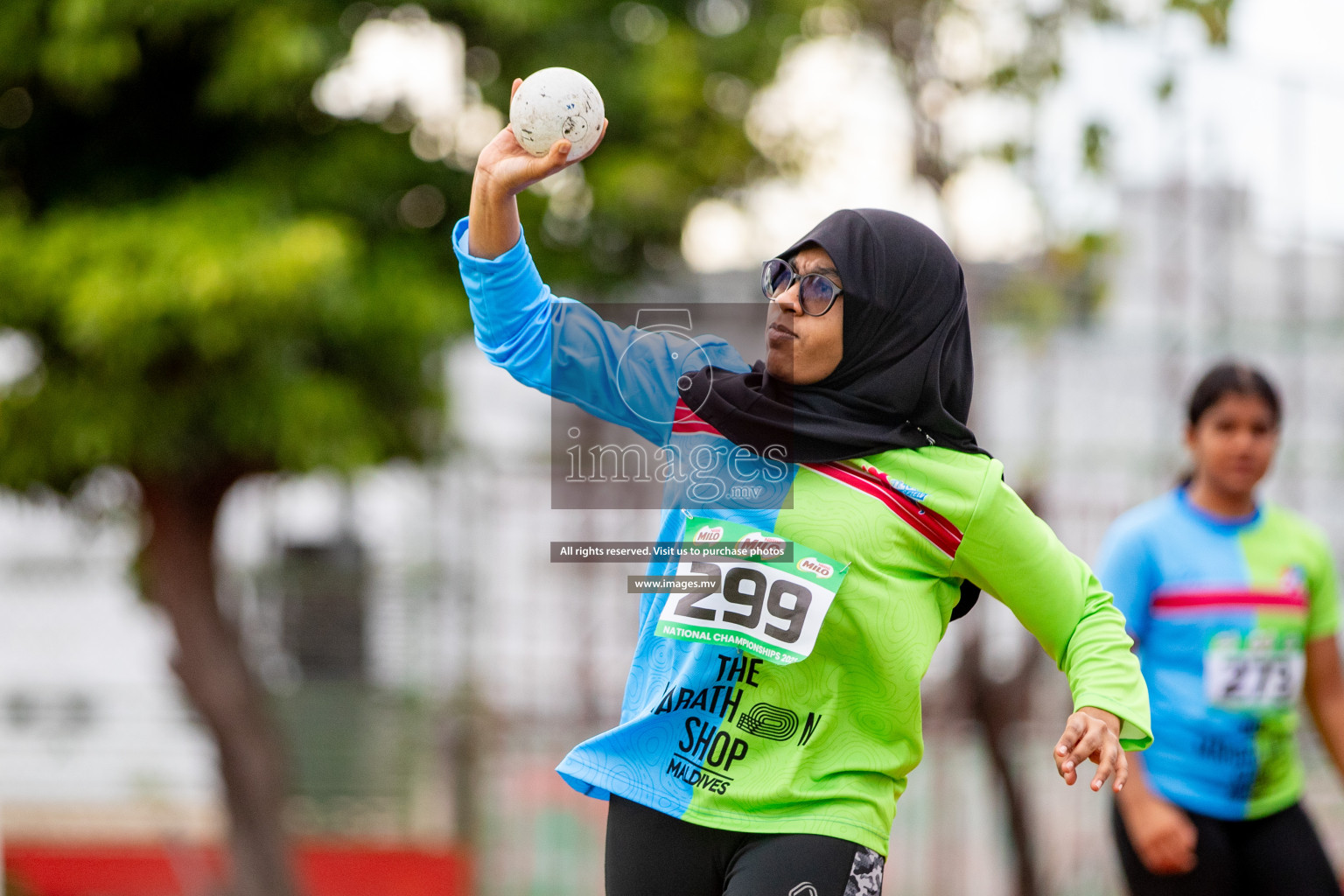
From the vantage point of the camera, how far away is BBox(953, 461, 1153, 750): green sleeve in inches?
74.4

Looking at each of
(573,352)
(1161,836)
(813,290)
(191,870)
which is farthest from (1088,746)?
(191,870)

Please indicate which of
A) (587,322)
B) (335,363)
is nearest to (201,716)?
(335,363)

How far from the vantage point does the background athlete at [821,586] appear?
188 cm

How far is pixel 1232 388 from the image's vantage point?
3.17m

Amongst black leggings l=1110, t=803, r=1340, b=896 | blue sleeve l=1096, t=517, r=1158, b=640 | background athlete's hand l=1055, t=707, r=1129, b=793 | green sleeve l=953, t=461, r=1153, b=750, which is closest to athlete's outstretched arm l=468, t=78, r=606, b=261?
green sleeve l=953, t=461, r=1153, b=750

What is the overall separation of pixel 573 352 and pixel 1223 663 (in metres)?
1.86

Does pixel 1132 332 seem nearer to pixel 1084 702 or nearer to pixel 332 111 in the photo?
pixel 332 111

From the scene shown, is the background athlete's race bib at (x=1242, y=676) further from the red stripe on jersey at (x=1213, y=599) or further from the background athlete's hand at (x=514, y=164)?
the background athlete's hand at (x=514, y=164)

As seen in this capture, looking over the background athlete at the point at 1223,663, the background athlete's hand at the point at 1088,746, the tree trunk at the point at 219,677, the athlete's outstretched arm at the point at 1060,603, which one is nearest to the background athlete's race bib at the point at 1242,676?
the background athlete at the point at 1223,663

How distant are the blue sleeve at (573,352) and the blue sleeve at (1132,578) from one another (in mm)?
1410

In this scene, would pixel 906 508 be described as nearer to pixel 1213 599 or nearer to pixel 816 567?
pixel 816 567

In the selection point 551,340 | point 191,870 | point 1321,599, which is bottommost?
point 191,870

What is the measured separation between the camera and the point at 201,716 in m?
5.42

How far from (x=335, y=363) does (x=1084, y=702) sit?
373 centimetres
